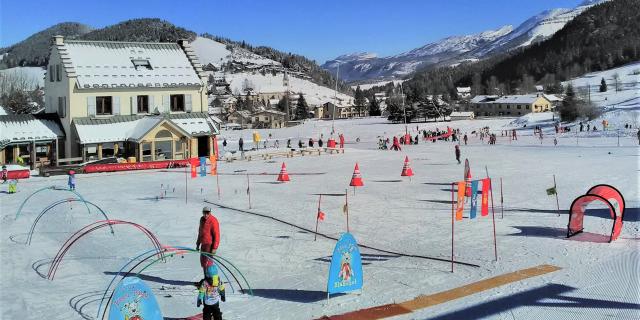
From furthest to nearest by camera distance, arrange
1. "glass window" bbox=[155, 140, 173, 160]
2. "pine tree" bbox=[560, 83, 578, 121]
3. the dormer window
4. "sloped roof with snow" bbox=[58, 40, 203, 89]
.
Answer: "pine tree" bbox=[560, 83, 578, 121] < the dormer window < "sloped roof with snow" bbox=[58, 40, 203, 89] < "glass window" bbox=[155, 140, 173, 160]

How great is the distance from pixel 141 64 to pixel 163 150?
6.92m

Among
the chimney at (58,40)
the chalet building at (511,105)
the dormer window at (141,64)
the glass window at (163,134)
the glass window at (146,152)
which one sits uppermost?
the chalet building at (511,105)

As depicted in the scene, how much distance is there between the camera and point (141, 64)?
41.6 m

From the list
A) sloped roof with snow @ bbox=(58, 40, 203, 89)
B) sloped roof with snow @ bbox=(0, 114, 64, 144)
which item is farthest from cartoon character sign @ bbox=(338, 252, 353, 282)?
sloped roof with snow @ bbox=(58, 40, 203, 89)

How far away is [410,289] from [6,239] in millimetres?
11870

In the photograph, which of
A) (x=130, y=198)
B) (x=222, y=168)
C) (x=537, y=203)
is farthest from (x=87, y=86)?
(x=537, y=203)

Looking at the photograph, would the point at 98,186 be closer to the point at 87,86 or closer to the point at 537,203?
the point at 87,86

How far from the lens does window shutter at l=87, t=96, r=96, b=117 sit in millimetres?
38281

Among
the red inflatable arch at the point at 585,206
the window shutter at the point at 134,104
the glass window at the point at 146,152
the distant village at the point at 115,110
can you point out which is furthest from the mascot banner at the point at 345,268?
the window shutter at the point at 134,104

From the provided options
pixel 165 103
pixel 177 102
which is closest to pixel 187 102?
pixel 177 102

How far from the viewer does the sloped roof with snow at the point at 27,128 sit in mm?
35625

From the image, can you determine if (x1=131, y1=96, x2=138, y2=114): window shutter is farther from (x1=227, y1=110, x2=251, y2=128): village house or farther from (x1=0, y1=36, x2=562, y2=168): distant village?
(x1=227, y1=110, x2=251, y2=128): village house

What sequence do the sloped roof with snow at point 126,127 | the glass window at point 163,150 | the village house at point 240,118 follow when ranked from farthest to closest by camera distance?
the village house at point 240,118 → the glass window at point 163,150 → the sloped roof with snow at point 126,127

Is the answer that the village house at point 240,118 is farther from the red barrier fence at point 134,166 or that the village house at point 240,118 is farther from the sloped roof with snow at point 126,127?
the red barrier fence at point 134,166
